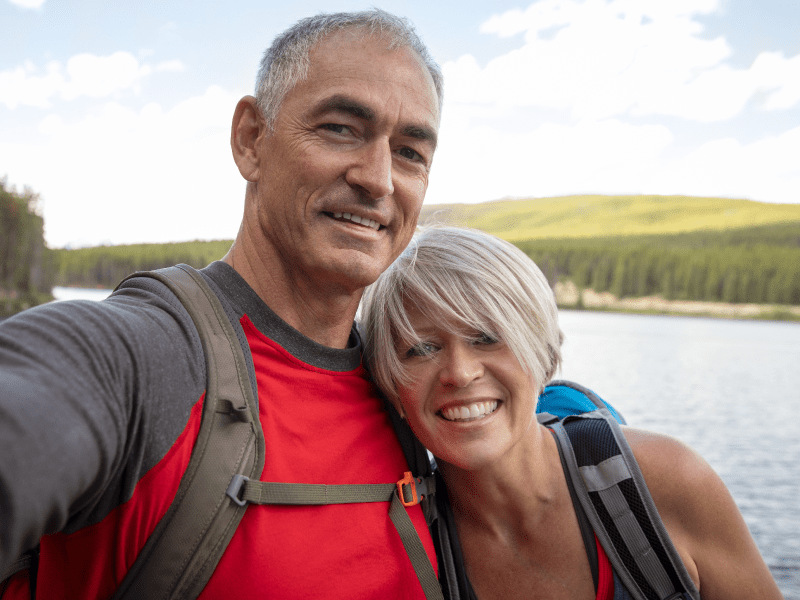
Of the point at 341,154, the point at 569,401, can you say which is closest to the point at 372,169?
the point at 341,154

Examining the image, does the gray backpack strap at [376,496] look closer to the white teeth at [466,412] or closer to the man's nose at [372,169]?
the white teeth at [466,412]

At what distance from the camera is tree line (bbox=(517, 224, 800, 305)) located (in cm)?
8238

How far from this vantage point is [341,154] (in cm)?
200

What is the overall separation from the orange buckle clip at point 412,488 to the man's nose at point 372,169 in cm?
102

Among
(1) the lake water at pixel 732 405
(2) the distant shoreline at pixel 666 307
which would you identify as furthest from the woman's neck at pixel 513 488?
(2) the distant shoreline at pixel 666 307

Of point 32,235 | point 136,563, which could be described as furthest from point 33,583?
point 32,235

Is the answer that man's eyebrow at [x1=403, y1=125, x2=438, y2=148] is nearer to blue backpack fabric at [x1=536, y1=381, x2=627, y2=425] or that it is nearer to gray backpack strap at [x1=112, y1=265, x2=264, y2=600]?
gray backpack strap at [x1=112, y1=265, x2=264, y2=600]

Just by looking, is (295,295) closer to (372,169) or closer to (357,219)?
(357,219)

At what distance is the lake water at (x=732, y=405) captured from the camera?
33.7 feet

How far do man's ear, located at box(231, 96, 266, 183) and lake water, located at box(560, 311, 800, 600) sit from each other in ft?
29.0

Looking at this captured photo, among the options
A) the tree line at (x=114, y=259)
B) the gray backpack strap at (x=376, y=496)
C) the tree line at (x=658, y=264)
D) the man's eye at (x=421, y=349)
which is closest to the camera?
the gray backpack strap at (x=376, y=496)

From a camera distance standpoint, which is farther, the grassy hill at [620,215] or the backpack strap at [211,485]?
the grassy hill at [620,215]

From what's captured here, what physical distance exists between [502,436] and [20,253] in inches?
1754

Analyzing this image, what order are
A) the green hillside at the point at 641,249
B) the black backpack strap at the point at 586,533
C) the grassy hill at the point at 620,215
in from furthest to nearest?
the grassy hill at the point at 620,215, the green hillside at the point at 641,249, the black backpack strap at the point at 586,533
